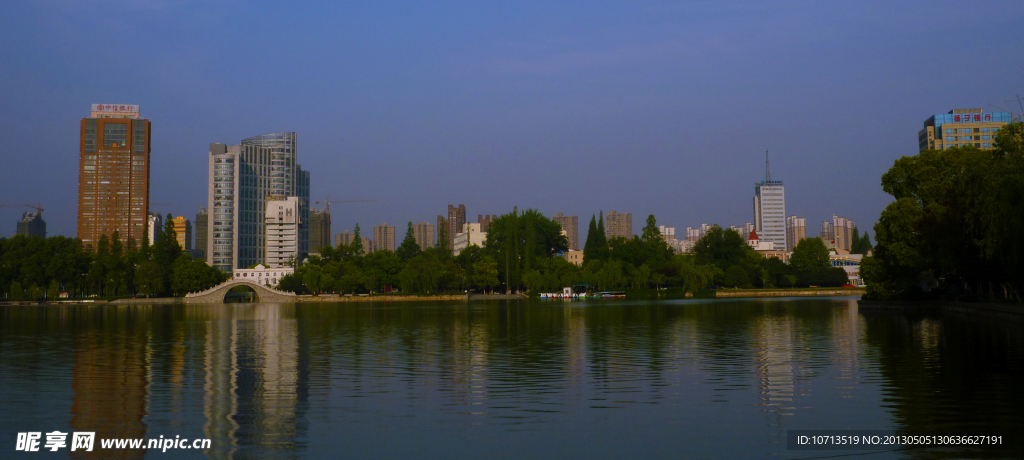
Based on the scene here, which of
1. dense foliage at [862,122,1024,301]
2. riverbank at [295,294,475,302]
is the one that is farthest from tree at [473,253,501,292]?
dense foliage at [862,122,1024,301]

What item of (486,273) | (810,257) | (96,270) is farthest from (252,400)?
(810,257)

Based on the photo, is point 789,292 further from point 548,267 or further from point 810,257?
point 548,267

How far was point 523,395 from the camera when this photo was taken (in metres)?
14.4

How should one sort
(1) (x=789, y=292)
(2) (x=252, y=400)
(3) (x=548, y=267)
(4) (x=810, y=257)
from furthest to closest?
(4) (x=810, y=257), (3) (x=548, y=267), (1) (x=789, y=292), (2) (x=252, y=400)

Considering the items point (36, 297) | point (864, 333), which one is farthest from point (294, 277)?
point (864, 333)

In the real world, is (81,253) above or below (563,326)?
above

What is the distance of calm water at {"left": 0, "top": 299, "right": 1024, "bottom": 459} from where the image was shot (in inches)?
405

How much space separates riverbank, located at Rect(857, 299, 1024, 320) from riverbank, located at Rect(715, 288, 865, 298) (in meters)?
54.9

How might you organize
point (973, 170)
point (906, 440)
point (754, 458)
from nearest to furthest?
point (754, 458), point (906, 440), point (973, 170)

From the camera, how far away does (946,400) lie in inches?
507

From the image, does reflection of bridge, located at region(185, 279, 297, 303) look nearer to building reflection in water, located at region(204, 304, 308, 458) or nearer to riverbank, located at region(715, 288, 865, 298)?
riverbank, located at region(715, 288, 865, 298)

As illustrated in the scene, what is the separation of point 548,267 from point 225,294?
47.0 m

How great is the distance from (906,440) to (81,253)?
12333cm

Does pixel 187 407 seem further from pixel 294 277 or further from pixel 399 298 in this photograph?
pixel 294 277
